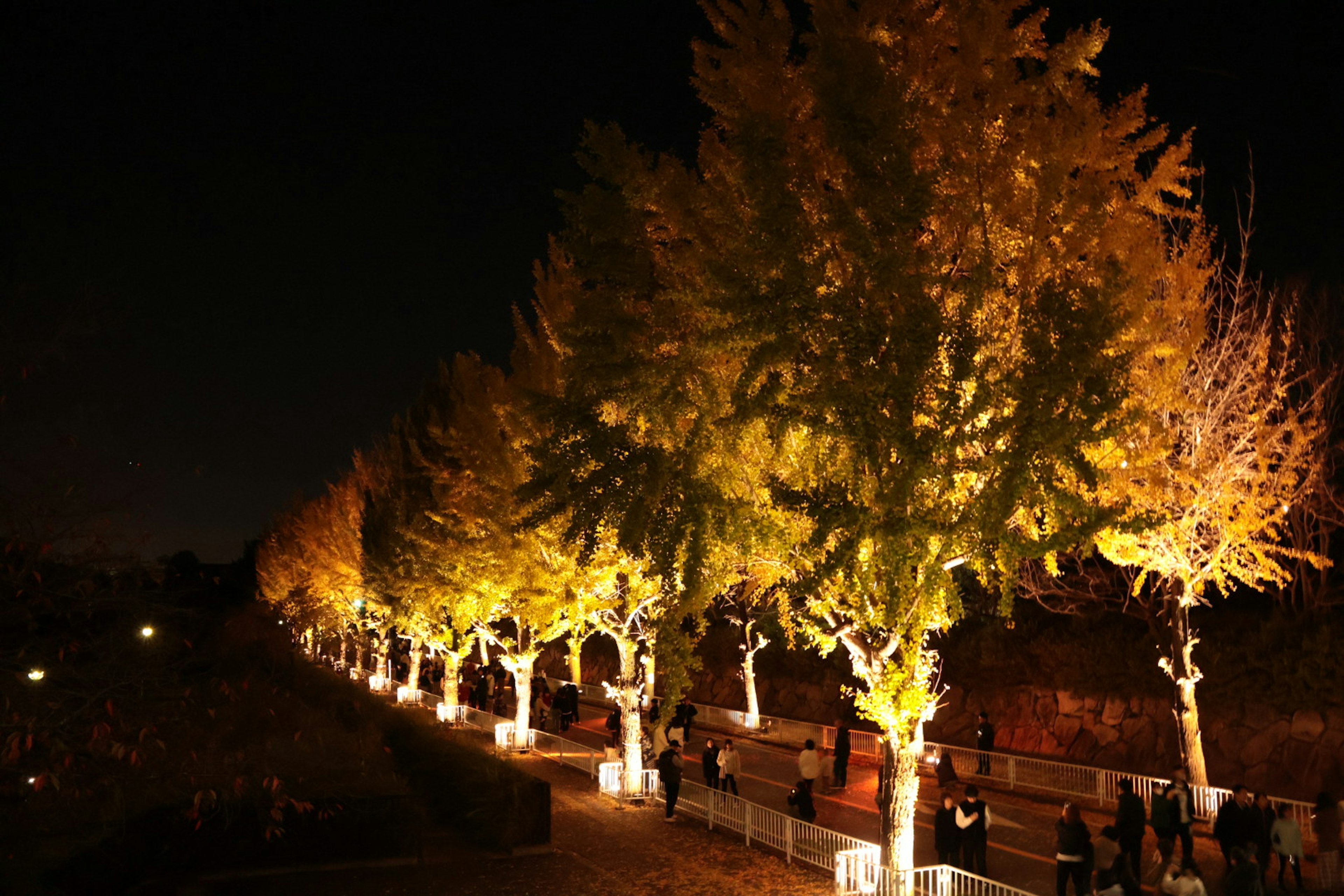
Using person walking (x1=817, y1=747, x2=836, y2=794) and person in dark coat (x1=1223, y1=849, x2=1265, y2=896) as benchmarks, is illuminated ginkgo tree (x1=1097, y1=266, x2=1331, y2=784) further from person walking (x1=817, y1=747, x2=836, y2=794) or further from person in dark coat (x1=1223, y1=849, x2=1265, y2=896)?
person walking (x1=817, y1=747, x2=836, y2=794)

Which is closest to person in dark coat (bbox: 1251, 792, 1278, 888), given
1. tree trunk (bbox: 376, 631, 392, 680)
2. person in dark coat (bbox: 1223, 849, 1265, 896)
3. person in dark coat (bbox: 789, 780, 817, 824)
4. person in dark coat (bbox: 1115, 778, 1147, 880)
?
person in dark coat (bbox: 1115, 778, 1147, 880)

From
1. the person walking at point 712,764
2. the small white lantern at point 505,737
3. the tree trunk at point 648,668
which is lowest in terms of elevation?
the small white lantern at point 505,737

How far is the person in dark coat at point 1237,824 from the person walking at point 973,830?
303cm

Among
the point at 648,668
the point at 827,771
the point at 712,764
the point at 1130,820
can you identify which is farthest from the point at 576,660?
the point at 1130,820

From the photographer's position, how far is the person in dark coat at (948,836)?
12.3 meters

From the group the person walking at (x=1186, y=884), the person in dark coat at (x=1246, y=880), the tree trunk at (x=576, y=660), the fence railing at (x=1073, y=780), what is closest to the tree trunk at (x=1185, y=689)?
the fence railing at (x=1073, y=780)

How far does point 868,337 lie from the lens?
10070 millimetres

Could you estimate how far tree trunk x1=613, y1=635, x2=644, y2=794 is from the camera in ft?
60.3

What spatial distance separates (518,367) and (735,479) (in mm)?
12159

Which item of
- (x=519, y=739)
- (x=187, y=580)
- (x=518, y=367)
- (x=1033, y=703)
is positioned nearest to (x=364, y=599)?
(x=519, y=739)

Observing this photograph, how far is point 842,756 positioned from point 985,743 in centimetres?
331

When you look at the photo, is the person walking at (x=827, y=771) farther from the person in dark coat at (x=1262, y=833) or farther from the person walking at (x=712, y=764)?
the person in dark coat at (x=1262, y=833)

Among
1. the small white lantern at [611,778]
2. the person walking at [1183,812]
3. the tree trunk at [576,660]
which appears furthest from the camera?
the tree trunk at [576,660]

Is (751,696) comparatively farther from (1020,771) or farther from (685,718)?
(1020,771)
